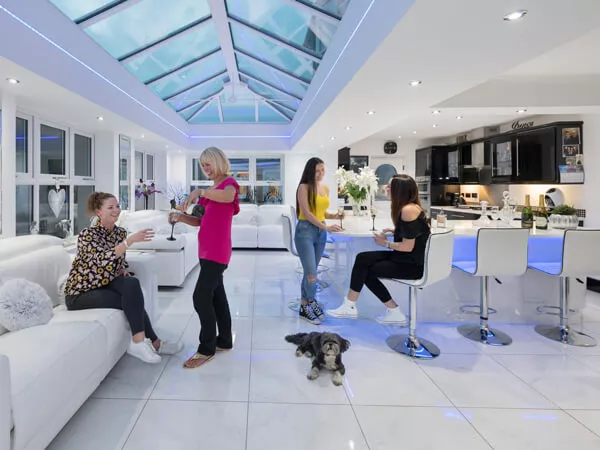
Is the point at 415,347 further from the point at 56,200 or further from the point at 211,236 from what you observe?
the point at 56,200

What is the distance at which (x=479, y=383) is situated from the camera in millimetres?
2479

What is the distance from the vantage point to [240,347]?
301 cm

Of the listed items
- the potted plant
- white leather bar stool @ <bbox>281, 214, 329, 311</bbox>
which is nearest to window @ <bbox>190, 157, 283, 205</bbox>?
white leather bar stool @ <bbox>281, 214, 329, 311</bbox>

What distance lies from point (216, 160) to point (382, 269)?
1435 mm

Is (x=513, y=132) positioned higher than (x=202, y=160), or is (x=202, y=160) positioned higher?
(x=513, y=132)

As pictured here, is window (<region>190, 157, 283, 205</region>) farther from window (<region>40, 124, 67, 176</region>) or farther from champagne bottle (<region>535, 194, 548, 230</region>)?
champagne bottle (<region>535, 194, 548, 230</region>)

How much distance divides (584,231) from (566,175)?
3.14 metres

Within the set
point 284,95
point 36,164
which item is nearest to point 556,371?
point 36,164

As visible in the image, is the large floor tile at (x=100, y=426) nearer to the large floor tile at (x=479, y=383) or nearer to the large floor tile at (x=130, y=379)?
the large floor tile at (x=130, y=379)

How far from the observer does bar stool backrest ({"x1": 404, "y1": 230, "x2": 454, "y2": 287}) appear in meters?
2.70

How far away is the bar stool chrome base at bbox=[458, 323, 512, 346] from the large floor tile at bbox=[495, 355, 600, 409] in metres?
0.25

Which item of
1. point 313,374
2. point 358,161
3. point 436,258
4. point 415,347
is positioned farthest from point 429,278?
point 358,161

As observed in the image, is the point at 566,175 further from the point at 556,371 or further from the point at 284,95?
the point at 284,95

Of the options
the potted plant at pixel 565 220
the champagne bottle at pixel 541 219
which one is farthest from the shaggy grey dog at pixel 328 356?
the potted plant at pixel 565 220
